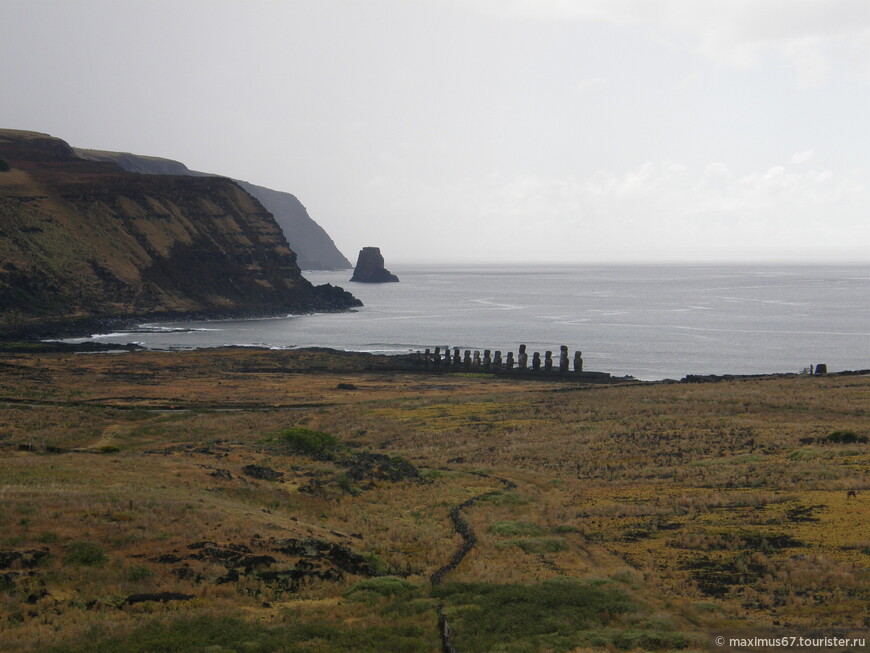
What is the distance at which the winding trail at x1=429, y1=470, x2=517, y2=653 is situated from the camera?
12977 millimetres

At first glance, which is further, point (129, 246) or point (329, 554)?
point (129, 246)

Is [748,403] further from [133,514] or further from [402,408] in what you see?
[133,514]

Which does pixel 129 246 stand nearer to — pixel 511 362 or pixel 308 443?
pixel 511 362

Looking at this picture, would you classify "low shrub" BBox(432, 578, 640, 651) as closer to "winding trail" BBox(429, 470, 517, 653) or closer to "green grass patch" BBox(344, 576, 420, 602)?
"winding trail" BBox(429, 470, 517, 653)

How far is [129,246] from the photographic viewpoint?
13800 cm

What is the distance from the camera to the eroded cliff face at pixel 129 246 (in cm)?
11925

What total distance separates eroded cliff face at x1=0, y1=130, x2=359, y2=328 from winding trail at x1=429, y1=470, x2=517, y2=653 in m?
101

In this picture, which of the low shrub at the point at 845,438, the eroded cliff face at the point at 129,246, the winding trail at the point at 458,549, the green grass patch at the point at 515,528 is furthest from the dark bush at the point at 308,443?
the eroded cliff face at the point at 129,246

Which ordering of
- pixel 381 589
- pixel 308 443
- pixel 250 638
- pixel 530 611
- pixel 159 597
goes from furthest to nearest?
1. pixel 308 443
2. pixel 381 589
3. pixel 159 597
4. pixel 530 611
5. pixel 250 638

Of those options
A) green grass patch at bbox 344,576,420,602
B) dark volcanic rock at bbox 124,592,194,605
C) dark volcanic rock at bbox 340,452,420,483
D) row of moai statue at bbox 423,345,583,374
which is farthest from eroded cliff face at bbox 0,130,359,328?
green grass patch at bbox 344,576,420,602

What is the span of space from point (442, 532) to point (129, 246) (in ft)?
427

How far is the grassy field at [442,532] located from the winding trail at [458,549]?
0.48 ft

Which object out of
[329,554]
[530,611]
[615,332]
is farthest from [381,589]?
[615,332]

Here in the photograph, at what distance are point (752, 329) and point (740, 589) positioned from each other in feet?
353
